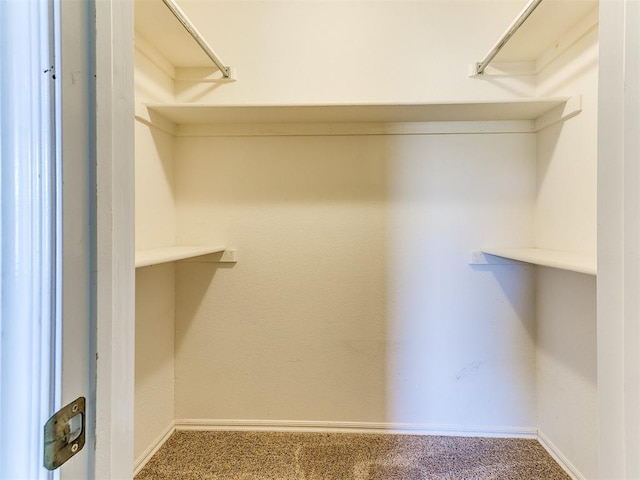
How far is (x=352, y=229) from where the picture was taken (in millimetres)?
1736

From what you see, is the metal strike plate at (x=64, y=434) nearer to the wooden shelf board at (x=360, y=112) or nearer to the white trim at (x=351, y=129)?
the wooden shelf board at (x=360, y=112)

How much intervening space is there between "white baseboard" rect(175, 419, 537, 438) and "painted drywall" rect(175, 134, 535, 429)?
31mm

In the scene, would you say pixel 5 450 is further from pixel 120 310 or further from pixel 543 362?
pixel 543 362

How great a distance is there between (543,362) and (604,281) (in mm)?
1480

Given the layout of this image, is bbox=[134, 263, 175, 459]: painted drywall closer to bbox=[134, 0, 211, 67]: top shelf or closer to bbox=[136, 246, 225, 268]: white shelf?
bbox=[136, 246, 225, 268]: white shelf

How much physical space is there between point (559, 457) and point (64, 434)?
202 cm

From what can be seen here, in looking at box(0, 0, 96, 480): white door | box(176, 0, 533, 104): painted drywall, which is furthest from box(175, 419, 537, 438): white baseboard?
box(176, 0, 533, 104): painted drywall

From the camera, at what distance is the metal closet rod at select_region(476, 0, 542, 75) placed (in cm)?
116

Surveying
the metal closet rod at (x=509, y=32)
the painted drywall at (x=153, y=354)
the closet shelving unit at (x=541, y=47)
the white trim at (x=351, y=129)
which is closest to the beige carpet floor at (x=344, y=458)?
the painted drywall at (x=153, y=354)

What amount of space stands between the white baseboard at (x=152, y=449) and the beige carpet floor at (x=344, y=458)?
0.02m

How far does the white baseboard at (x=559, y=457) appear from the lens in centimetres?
140

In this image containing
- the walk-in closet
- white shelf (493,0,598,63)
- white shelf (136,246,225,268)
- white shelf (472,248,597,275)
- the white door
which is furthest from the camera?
the walk-in closet

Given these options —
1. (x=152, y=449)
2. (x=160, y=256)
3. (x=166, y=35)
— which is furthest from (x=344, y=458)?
(x=166, y=35)

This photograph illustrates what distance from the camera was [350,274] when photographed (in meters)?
1.74
